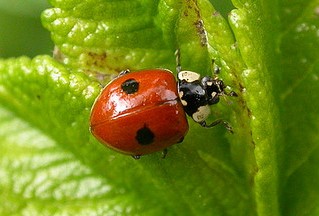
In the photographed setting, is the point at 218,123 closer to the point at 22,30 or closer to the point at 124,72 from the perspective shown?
the point at 124,72

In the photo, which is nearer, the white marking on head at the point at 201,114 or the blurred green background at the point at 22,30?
the white marking on head at the point at 201,114

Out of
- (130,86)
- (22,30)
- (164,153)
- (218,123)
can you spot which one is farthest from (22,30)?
(218,123)

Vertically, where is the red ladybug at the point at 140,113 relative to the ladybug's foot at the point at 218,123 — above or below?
below

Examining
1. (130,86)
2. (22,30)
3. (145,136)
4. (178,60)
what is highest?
(178,60)

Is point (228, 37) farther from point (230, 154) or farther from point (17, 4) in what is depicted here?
point (17, 4)

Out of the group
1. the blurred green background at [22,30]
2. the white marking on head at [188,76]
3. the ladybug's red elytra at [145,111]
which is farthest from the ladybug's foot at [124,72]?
the blurred green background at [22,30]

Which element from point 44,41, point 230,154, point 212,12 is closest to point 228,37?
point 212,12

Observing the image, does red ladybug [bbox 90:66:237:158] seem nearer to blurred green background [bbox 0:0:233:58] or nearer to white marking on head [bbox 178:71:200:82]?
white marking on head [bbox 178:71:200:82]

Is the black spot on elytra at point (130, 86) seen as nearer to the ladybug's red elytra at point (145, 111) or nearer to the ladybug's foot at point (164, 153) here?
the ladybug's red elytra at point (145, 111)
